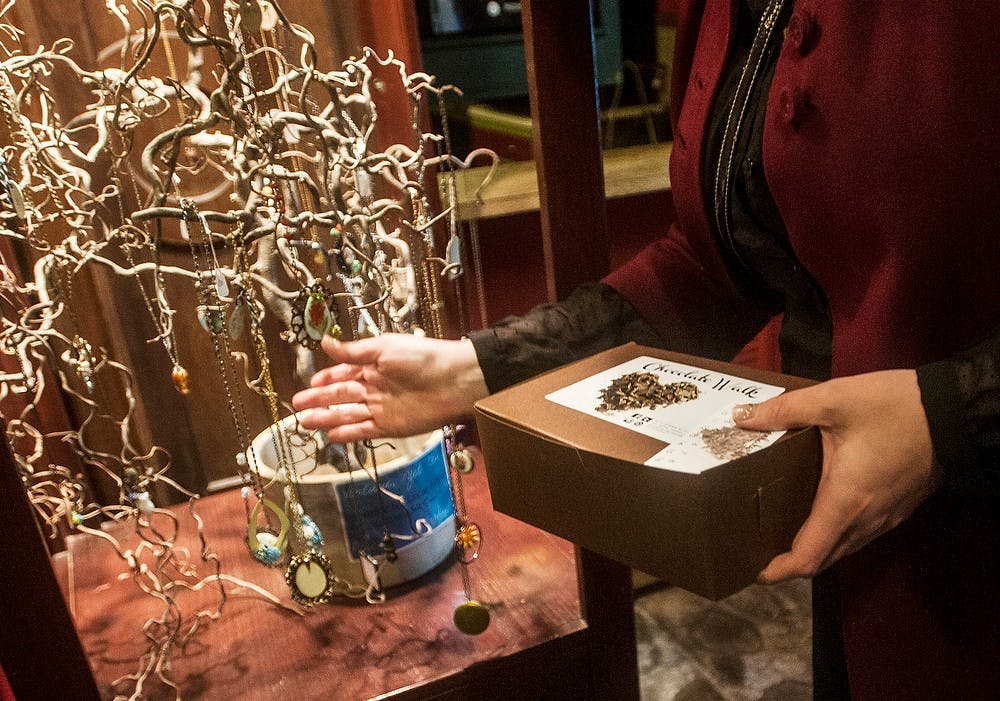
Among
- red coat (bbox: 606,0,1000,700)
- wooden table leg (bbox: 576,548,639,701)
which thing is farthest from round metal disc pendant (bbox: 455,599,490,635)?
red coat (bbox: 606,0,1000,700)

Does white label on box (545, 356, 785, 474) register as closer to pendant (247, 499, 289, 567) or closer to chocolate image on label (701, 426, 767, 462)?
chocolate image on label (701, 426, 767, 462)

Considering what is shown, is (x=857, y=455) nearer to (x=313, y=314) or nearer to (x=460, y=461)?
(x=313, y=314)

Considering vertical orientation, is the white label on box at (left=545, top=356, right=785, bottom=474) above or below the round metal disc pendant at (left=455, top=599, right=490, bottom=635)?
above

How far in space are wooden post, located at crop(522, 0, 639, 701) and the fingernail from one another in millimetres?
322

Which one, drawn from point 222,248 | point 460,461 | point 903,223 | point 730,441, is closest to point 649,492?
point 730,441

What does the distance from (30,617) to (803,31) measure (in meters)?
0.78

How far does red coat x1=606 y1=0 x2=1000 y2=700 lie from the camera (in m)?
0.48

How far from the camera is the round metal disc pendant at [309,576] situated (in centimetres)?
74

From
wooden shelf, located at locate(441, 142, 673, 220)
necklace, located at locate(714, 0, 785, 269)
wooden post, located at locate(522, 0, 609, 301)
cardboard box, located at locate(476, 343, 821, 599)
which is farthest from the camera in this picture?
wooden shelf, located at locate(441, 142, 673, 220)

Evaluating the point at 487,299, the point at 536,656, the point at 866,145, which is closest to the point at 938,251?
the point at 866,145

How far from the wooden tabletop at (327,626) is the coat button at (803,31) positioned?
637 mm

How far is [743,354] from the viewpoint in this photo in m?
1.50

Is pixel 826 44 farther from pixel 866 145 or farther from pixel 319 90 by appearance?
pixel 319 90

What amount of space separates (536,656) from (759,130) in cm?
60
